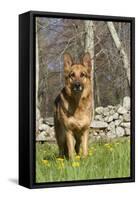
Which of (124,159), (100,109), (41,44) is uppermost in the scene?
(41,44)

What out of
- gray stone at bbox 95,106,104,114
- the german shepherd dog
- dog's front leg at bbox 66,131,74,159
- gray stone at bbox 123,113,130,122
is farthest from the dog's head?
gray stone at bbox 123,113,130,122

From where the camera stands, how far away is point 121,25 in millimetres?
7133

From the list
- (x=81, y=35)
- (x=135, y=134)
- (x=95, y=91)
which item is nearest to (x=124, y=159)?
(x=135, y=134)

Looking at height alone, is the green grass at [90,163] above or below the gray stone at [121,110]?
below

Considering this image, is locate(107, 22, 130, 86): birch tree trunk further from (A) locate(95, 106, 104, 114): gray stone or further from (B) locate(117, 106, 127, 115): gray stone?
(A) locate(95, 106, 104, 114): gray stone

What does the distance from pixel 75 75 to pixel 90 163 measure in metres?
0.86

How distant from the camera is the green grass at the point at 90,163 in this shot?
6.73 m

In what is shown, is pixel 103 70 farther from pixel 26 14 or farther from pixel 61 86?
pixel 26 14

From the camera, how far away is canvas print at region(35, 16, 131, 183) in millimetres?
6734

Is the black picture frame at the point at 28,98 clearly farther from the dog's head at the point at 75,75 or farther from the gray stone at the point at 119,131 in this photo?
the gray stone at the point at 119,131

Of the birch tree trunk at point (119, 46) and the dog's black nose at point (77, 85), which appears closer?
the dog's black nose at point (77, 85)

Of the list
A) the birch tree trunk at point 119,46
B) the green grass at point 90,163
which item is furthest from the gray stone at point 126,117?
the birch tree trunk at point 119,46

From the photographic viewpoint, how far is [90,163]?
22.9ft

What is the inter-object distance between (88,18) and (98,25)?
13 cm
